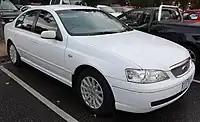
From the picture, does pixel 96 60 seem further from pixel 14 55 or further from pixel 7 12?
pixel 7 12

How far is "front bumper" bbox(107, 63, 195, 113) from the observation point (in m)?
3.02

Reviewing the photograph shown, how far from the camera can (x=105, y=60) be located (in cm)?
328

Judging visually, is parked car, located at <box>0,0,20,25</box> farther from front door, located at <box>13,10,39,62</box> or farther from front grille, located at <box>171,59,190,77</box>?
front grille, located at <box>171,59,190,77</box>

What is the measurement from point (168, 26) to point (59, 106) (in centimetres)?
339

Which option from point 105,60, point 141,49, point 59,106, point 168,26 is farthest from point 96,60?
point 168,26

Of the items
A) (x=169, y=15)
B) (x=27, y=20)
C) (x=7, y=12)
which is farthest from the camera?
(x=7, y=12)

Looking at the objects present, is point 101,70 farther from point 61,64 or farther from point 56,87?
point 56,87

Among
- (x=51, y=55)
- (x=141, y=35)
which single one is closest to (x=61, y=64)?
(x=51, y=55)

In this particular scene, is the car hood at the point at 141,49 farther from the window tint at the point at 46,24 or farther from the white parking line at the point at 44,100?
the white parking line at the point at 44,100

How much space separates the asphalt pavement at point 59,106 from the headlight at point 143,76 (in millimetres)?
670

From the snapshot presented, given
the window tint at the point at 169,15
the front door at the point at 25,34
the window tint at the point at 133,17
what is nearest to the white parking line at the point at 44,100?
the front door at the point at 25,34

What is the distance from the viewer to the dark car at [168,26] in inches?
215

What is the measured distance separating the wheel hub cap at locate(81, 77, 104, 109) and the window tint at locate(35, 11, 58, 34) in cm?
115

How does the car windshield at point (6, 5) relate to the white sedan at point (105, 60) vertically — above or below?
above
